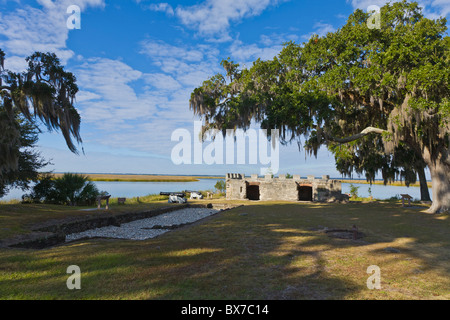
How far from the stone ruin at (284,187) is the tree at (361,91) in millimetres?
9001

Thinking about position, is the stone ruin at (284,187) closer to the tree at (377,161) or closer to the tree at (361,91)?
the tree at (377,161)

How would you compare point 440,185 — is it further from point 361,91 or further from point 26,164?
point 26,164

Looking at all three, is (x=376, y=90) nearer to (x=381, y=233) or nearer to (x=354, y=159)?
(x=381, y=233)

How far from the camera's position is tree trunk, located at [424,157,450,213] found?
14.8 meters

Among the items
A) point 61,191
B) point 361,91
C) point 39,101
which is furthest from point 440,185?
point 61,191

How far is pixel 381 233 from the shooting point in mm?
8844

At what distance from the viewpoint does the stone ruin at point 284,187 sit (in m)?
26.7

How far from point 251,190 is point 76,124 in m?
26.2

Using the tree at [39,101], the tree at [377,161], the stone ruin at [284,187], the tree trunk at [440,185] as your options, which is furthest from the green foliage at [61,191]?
the tree trunk at [440,185]

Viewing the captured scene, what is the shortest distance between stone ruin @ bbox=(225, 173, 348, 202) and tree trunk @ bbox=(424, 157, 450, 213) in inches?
441

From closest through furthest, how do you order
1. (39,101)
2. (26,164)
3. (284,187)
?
1. (39,101)
2. (26,164)
3. (284,187)

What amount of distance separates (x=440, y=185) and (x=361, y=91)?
763 centimetres

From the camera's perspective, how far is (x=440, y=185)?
15.0 meters
